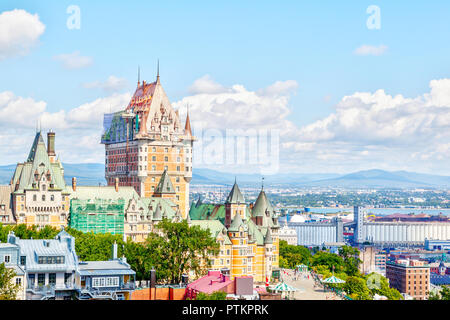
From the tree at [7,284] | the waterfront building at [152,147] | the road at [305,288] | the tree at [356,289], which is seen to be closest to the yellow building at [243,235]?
the road at [305,288]

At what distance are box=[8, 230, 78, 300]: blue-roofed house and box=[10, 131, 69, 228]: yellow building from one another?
133 ft

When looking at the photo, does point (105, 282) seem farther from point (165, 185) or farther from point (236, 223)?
point (165, 185)

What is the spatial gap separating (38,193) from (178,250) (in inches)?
1127

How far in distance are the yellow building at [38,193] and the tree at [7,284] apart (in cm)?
5015

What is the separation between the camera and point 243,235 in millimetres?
121188

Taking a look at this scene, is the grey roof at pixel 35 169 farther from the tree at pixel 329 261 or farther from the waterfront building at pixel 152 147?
the tree at pixel 329 261

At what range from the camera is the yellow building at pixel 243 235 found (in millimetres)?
120000

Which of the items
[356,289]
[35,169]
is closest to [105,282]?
[35,169]

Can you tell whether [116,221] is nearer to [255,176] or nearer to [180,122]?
[255,176]

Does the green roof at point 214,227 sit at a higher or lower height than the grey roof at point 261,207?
lower

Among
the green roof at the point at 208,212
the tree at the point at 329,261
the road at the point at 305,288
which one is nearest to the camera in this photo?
the road at the point at 305,288
